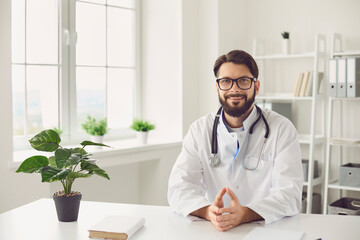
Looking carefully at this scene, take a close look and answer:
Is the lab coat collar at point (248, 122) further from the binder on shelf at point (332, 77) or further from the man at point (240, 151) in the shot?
the binder on shelf at point (332, 77)

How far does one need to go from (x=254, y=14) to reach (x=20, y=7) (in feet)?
7.39

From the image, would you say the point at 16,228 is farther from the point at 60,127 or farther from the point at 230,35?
the point at 230,35

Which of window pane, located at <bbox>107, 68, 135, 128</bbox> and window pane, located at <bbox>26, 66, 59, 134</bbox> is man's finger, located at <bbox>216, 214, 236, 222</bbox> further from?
window pane, located at <bbox>107, 68, 135, 128</bbox>

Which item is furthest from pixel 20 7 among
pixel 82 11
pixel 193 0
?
pixel 193 0

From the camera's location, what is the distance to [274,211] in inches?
76.5

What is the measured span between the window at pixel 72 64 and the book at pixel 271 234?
2.35 m

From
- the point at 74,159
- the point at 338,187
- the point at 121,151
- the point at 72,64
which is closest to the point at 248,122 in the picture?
the point at 74,159

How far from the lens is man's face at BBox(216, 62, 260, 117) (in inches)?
91.1

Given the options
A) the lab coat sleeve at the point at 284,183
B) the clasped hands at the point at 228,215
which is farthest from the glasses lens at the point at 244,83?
the clasped hands at the point at 228,215

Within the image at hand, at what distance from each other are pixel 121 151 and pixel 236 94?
5.23 feet

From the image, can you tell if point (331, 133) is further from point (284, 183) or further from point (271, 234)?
point (271, 234)

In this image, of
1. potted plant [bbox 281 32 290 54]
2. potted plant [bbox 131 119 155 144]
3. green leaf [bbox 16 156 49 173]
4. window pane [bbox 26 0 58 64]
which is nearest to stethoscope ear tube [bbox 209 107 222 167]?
green leaf [bbox 16 156 49 173]

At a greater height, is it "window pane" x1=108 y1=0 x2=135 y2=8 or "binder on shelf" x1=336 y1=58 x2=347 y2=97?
"window pane" x1=108 y1=0 x2=135 y2=8

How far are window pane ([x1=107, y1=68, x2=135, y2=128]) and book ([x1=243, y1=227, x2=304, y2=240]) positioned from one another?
2.71 meters
